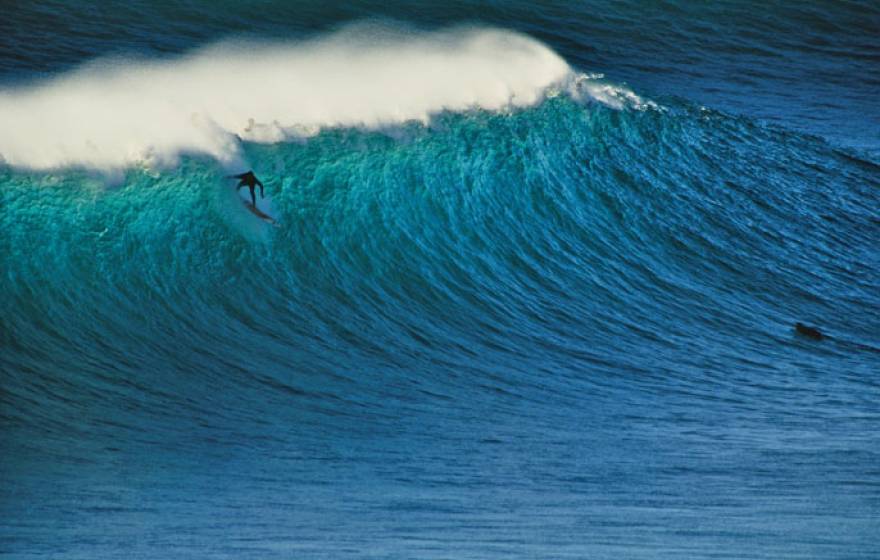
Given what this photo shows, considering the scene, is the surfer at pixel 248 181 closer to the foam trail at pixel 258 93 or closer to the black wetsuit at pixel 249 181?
the black wetsuit at pixel 249 181

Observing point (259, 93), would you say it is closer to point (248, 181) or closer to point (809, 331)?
point (248, 181)

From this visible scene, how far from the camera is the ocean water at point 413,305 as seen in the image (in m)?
8.05

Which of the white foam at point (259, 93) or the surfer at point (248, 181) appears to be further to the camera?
the surfer at point (248, 181)

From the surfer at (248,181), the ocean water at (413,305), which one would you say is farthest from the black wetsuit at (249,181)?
the ocean water at (413,305)

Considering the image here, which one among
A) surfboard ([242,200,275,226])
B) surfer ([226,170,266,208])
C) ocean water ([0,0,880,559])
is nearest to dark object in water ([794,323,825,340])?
ocean water ([0,0,880,559])

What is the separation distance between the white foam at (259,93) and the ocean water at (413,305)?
36 millimetres

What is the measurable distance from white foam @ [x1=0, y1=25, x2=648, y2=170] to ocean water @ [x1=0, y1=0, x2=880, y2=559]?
0.04 meters

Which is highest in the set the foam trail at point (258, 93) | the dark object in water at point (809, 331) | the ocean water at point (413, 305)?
the foam trail at point (258, 93)

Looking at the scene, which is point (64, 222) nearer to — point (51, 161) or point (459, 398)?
point (51, 161)

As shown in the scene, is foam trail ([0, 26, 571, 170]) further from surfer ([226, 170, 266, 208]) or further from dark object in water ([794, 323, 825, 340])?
dark object in water ([794, 323, 825, 340])

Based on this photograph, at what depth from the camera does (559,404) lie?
34.1 ft

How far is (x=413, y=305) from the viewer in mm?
12352

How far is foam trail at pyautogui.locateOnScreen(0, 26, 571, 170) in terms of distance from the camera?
12.4 meters

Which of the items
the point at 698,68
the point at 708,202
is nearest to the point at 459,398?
the point at 708,202
